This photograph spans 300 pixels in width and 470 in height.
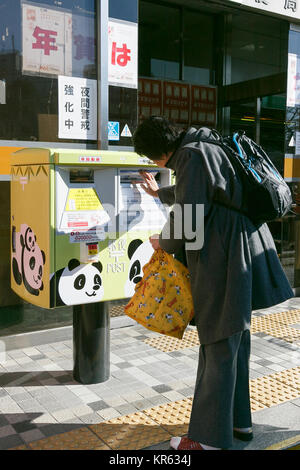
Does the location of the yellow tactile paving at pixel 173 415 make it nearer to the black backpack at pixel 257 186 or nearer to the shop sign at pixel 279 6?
the black backpack at pixel 257 186

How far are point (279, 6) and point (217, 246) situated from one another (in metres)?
4.08

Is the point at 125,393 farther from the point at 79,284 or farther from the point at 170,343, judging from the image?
the point at 170,343

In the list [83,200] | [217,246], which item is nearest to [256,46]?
[83,200]

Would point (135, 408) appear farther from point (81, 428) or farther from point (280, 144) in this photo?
point (280, 144)

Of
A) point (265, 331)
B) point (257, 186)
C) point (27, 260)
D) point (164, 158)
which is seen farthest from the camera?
point (265, 331)

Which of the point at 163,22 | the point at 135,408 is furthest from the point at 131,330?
the point at 163,22

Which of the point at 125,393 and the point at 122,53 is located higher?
the point at 122,53

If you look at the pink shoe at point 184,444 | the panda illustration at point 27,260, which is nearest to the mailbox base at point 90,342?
the panda illustration at point 27,260

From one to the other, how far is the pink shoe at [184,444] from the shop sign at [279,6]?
4.20 meters

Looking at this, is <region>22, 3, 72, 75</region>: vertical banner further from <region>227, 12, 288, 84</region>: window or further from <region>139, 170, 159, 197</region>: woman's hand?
<region>227, 12, 288, 84</region>: window

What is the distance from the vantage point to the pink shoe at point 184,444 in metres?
2.65

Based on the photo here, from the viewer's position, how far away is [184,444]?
2.67 metres

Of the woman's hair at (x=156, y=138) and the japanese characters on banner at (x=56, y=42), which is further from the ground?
the japanese characters on banner at (x=56, y=42)

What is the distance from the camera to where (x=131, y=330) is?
191 inches
